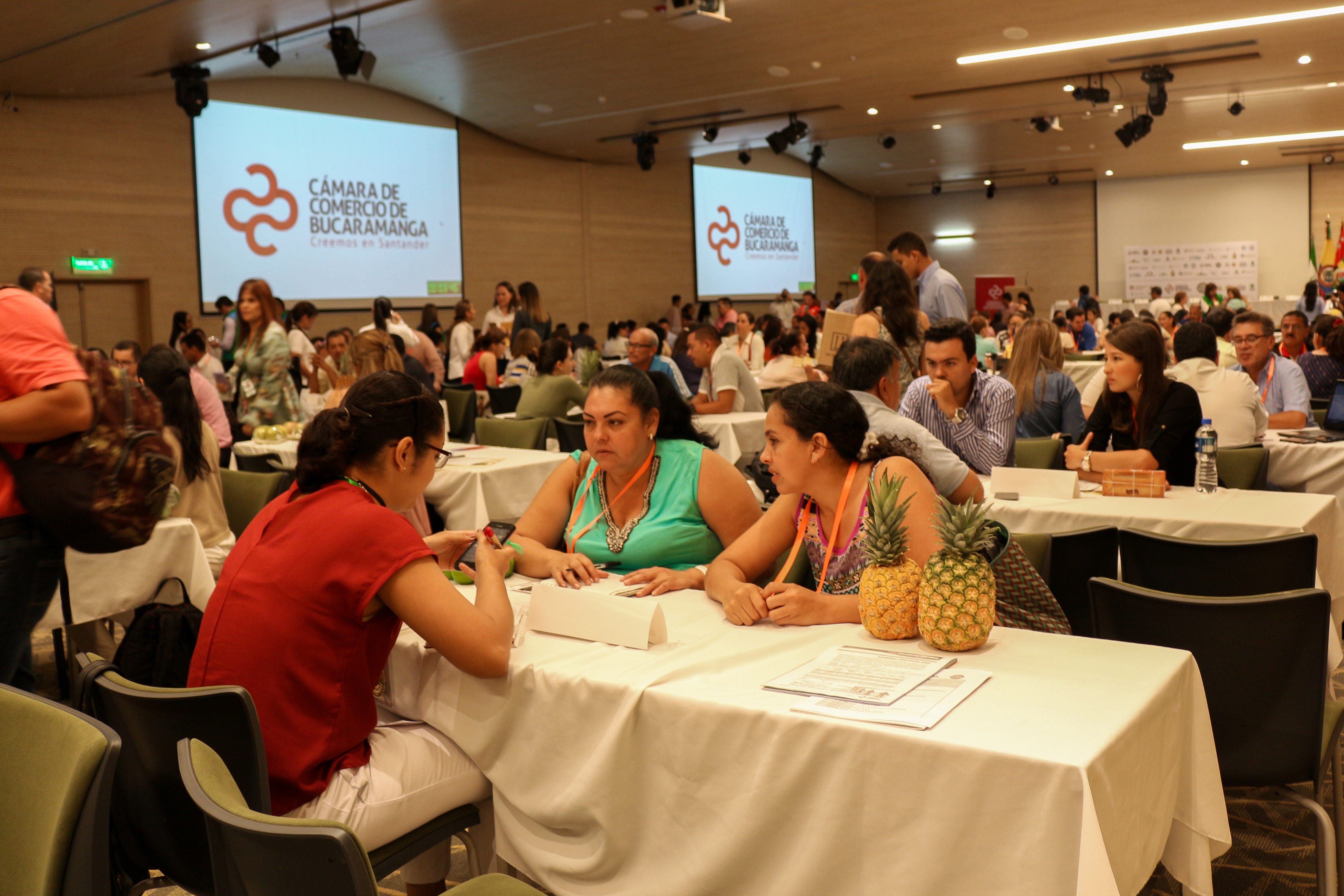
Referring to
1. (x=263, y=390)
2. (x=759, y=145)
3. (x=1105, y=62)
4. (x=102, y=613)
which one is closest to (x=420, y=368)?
(x=263, y=390)

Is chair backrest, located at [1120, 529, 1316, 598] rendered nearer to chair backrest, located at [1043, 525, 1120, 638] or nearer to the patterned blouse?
chair backrest, located at [1043, 525, 1120, 638]

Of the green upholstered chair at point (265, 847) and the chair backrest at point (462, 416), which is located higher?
the chair backrest at point (462, 416)

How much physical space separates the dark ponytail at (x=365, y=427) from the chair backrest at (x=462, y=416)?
5146 mm

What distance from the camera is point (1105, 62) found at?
11688 mm

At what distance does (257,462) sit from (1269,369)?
217 inches

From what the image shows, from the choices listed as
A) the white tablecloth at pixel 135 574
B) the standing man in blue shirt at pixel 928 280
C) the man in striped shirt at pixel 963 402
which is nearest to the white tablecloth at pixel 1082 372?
the standing man in blue shirt at pixel 928 280

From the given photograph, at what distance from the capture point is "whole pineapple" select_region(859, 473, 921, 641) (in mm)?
1997

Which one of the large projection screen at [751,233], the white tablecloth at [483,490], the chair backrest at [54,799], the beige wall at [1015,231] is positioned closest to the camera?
Answer: the chair backrest at [54,799]

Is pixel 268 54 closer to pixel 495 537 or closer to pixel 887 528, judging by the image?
pixel 495 537

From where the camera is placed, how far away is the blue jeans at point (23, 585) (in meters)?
2.27

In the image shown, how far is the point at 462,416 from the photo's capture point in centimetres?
754

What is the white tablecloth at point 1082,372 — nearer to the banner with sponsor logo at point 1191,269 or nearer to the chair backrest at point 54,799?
the chair backrest at point 54,799

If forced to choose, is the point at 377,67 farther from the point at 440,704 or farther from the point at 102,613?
the point at 440,704

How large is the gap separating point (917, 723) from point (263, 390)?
5.63m
